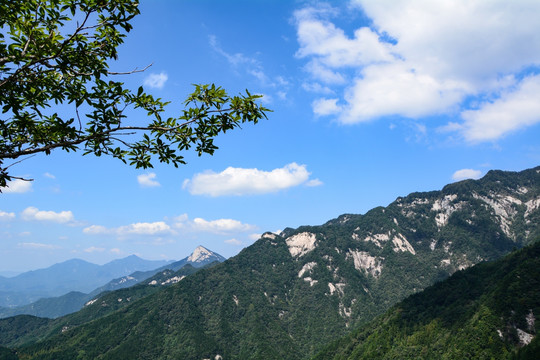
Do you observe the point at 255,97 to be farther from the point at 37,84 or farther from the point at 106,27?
the point at 37,84

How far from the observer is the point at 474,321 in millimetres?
137375

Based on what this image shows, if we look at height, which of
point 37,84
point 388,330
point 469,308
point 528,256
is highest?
point 37,84

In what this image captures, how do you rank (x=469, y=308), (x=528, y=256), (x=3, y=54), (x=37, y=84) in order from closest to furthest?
(x=3, y=54)
(x=37, y=84)
(x=469, y=308)
(x=528, y=256)

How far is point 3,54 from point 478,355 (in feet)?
558

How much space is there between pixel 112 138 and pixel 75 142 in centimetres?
109

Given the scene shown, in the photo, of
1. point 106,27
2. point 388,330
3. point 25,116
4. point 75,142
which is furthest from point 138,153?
point 388,330

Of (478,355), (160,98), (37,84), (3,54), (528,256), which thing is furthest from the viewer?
(528,256)

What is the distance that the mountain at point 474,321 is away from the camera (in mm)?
126812

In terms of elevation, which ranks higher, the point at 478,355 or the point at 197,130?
the point at 197,130

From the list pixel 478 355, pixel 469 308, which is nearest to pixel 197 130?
pixel 478 355

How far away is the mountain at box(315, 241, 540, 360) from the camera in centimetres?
12681

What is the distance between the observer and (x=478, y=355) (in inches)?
4914

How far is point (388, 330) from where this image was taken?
184125 millimetres

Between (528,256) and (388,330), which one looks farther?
(388,330)
